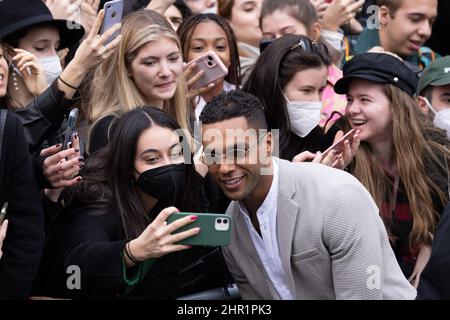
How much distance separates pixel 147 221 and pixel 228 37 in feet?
6.34

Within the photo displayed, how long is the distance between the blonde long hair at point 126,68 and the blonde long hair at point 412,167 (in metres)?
1.07

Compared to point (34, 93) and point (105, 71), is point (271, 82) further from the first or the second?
point (34, 93)

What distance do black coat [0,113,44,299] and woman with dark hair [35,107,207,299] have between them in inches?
7.1

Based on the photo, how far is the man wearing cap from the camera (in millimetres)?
5984

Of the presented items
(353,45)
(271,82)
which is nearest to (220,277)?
(271,82)

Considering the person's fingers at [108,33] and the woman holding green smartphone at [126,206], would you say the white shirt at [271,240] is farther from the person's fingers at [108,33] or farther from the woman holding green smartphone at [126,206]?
the person's fingers at [108,33]

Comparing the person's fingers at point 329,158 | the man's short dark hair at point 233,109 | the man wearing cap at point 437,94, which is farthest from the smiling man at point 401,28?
the man's short dark hair at point 233,109

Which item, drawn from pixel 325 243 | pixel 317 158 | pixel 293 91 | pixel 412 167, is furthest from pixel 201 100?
pixel 325 243

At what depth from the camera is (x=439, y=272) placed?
3.35 metres

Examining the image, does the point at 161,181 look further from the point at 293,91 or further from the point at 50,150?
the point at 293,91

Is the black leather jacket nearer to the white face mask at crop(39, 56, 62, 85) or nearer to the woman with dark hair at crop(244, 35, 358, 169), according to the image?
the white face mask at crop(39, 56, 62, 85)

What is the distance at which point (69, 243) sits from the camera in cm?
438

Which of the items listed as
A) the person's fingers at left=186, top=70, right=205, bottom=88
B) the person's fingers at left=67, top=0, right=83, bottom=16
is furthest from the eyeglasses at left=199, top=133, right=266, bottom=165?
the person's fingers at left=67, top=0, right=83, bottom=16

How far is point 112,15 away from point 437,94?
2.13 metres
